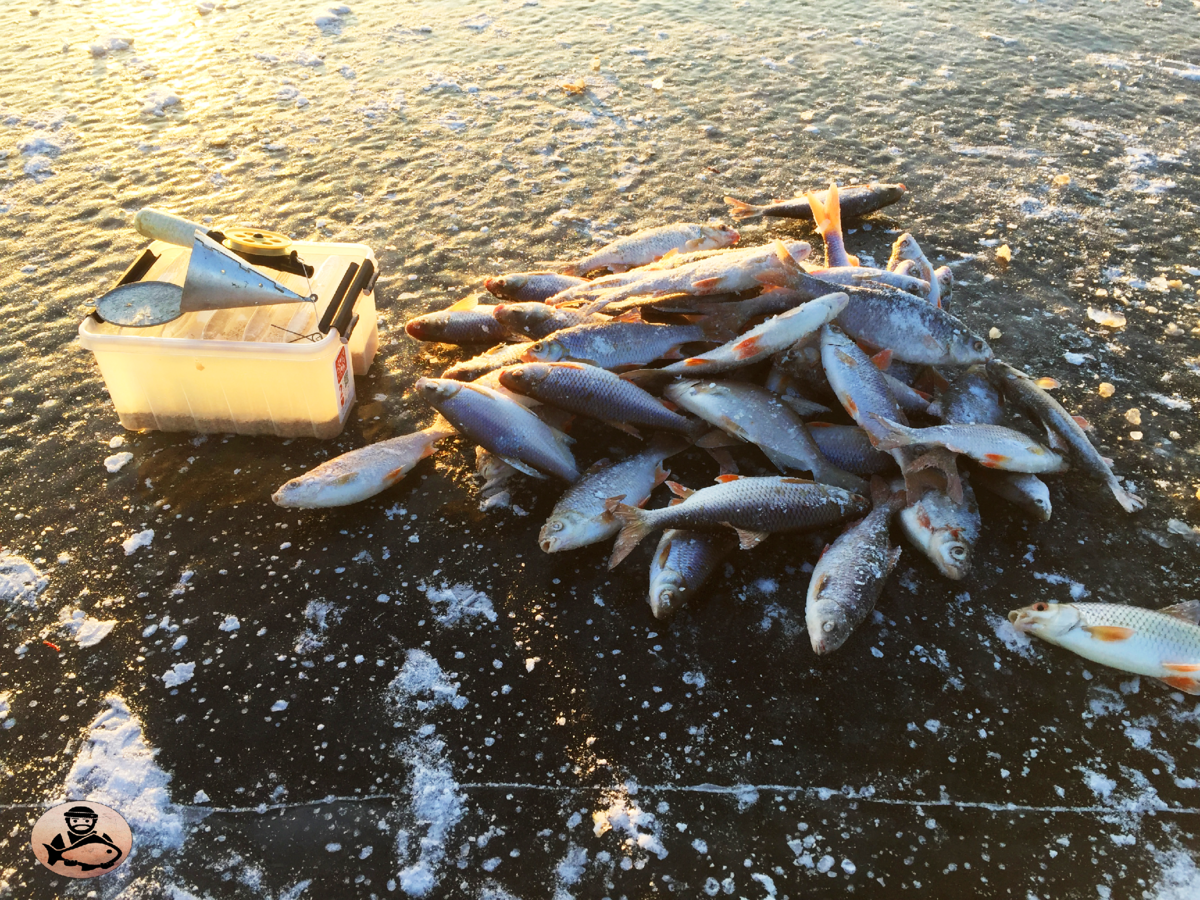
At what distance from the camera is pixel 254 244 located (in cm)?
377

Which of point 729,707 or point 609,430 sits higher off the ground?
point 609,430

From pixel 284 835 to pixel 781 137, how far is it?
669 cm

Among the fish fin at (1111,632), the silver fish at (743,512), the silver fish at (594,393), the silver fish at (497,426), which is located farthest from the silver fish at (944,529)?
the silver fish at (497,426)

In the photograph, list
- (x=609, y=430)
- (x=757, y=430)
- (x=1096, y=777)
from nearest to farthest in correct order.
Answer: (x=1096, y=777) < (x=757, y=430) < (x=609, y=430)

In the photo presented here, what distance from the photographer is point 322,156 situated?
21.8ft

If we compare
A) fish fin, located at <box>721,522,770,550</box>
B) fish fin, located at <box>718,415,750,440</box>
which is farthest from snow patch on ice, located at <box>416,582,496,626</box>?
fish fin, located at <box>718,415,750,440</box>

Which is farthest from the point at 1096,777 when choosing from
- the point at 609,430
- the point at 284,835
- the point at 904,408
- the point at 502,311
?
the point at 502,311

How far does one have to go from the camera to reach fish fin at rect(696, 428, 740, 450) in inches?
144

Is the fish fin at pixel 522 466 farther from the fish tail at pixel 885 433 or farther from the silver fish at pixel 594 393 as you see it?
the fish tail at pixel 885 433

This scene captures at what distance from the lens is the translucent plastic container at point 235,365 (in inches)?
142

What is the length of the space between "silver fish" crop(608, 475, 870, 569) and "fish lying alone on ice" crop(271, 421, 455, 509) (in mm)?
1070

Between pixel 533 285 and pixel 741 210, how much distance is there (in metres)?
2.15

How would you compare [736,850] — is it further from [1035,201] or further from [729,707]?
[1035,201]

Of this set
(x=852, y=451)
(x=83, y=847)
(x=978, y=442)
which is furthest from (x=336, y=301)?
(x=978, y=442)
